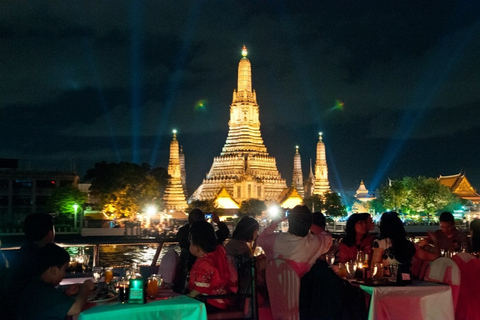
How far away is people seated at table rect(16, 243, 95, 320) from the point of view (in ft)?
13.4

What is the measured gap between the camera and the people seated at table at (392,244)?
5.68m

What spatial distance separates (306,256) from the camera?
5.71 m

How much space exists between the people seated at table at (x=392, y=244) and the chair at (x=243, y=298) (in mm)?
1464

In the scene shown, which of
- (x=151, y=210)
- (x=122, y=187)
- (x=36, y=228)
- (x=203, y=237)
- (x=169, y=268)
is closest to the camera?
(x=203, y=237)

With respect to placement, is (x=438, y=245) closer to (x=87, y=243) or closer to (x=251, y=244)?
(x=251, y=244)

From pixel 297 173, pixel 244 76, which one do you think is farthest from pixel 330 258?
pixel 297 173

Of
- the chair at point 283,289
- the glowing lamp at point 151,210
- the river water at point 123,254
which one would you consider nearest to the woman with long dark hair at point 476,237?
the chair at point 283,289

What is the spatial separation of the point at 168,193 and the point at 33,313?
190 feet

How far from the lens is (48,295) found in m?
4.09

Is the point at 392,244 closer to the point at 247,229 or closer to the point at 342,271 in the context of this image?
the point at 342,271

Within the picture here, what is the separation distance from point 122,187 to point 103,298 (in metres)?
34.7

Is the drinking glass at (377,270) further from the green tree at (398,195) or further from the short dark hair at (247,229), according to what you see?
the green tree at (398,195)

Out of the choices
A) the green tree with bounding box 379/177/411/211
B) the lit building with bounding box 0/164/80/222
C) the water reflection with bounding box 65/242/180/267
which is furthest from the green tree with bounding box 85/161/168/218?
the green tree with bounding box 379/177/411/211

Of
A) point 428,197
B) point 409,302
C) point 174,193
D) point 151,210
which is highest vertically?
point 174,193
